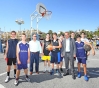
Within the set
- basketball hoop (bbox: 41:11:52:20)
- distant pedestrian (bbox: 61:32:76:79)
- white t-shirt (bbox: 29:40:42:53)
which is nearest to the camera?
distant pedestrian (bbox: 61:32:76:79)

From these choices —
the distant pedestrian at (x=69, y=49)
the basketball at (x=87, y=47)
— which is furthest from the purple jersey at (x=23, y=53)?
the basketball at (x=87, y=47)

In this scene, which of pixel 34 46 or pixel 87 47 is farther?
pixel 34 46

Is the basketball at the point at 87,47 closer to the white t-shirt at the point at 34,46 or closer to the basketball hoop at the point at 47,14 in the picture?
the white t-shirt at the point at 34,46

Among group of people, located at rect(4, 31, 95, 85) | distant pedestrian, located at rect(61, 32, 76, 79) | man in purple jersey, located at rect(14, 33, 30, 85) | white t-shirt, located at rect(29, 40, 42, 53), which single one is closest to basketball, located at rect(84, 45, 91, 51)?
group of people, located at rect(4, 31, 95, 85)

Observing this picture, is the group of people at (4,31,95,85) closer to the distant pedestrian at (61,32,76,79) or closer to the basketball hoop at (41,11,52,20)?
the distant pedestrian at (61,32,76,79)

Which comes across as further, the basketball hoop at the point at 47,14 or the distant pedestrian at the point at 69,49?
the basketball hoop at the point at 47,14

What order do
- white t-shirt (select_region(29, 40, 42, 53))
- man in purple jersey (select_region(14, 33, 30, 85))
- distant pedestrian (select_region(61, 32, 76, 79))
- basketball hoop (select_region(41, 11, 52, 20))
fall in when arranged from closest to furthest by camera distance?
man in purple jersey (select_region(14, 33, 30, 85))
distant pedestrian (select_region(61, 32, 76, 79))
white t-shirt (select_region(29, 40, 42, 53))
basketball hoop (select_region(41, 11, 52, 20))

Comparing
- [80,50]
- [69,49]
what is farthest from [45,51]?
[80,50]

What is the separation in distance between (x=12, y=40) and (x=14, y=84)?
158cm

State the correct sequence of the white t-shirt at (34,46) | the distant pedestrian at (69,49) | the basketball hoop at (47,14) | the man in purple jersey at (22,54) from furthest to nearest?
the basketball hoop at (47,14) → the white t-shirt at (34,46) → the distant pedestrian at (69,49) → the man in purple jersey at (22,54)

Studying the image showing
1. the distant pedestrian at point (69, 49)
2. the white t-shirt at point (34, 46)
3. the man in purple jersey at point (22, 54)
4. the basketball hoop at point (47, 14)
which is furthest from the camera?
the basketball hoop at point (47, 14)

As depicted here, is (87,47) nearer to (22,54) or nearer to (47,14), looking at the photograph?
(22,54)

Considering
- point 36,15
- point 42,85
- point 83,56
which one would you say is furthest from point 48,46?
point 36,15

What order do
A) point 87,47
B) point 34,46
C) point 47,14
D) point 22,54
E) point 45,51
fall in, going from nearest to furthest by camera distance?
point 22,54 → point 87,47 → point 34,46 → point 45,51 → point 47,14
